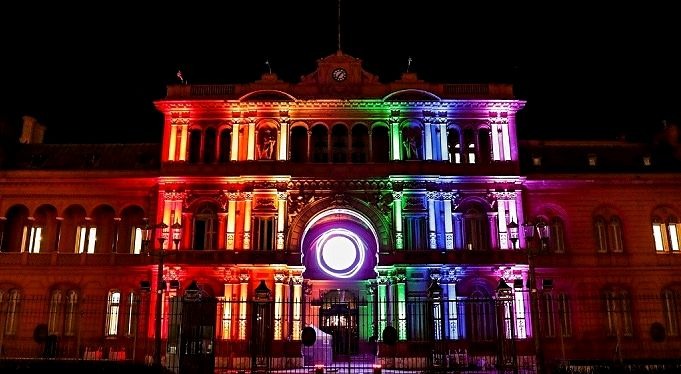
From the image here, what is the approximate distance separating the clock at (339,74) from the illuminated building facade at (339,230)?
3.0 inches

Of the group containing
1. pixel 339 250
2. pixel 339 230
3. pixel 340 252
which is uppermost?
pixel 339 230

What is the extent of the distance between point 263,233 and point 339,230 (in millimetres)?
5557

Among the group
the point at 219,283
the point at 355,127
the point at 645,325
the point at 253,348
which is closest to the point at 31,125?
the point at 219,283

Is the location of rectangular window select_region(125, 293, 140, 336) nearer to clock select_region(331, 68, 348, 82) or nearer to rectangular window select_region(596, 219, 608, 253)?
clock select_region(331, 68, 348, 82)

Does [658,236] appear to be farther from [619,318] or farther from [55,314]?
[55,314]

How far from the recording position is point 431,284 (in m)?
36.9

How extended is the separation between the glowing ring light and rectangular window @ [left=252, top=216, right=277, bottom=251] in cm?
425

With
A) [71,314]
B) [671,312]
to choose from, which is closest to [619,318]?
[671,312]

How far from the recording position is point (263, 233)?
38406mm

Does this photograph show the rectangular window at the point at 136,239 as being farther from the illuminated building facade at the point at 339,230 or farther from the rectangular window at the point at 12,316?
the rectangular window at the point at 12,316

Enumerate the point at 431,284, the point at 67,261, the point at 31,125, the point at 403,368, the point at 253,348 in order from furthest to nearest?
the point at 31,125
the point at 67,261
the point at 431,284
the point at 403,368
the point at 253,348

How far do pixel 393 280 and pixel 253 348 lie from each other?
15.2m

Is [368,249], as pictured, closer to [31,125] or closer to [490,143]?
[490,143]

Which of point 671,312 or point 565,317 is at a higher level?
point 671,312
